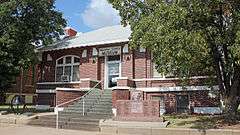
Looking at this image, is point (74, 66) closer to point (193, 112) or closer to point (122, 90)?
point (122, 90)

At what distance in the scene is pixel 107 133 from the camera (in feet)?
56.2

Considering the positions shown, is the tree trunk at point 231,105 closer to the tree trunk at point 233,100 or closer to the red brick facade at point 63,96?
the tree trunk at point 233,100

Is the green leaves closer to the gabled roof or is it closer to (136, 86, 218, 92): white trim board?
(136, 86, 218, 92): white trim board

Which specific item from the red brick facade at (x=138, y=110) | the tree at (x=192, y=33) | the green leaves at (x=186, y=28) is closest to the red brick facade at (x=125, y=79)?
the red brick facade at (x=138, y=110)

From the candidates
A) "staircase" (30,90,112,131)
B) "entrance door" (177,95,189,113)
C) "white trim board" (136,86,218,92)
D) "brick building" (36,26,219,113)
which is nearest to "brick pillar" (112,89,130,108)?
"brick building" (36,26,219,113)

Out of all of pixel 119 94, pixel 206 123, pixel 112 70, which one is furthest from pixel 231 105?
pixel 112 70

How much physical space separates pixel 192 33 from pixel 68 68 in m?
15.3

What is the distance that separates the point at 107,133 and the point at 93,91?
297 inches

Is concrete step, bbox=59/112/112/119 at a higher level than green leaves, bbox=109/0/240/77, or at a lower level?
lower

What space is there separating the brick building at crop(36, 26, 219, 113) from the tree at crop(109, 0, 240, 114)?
465cm

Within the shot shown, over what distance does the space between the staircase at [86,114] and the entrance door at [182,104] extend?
165 inches

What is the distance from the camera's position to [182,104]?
23.2 m

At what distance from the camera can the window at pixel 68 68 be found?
28.0 metres

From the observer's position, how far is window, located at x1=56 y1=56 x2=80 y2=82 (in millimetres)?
28031
